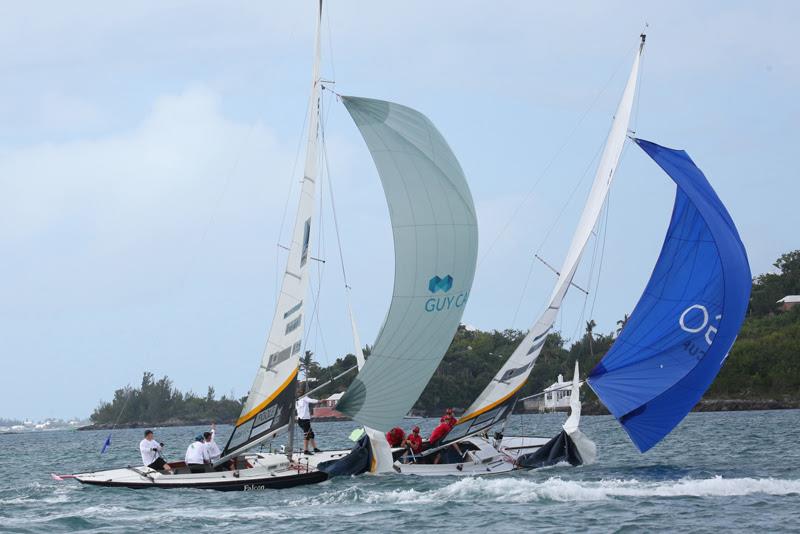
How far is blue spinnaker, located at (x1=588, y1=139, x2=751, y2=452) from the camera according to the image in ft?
82.5

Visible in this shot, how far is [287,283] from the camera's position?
2467cm

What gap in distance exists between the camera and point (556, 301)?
93.1 ft

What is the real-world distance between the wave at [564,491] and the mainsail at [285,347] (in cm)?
290

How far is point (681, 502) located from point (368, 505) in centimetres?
539

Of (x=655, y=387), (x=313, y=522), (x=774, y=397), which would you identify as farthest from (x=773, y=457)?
(x=774, y=397)

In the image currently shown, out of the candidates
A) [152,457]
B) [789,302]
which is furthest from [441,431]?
[789,302]

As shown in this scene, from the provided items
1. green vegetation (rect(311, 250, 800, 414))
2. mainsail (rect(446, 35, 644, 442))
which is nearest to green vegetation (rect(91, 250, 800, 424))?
green vegetation (rect(311, 250, 800, 414))

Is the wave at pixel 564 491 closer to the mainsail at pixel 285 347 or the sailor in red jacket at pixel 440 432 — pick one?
the mainsail at pixel 285 347

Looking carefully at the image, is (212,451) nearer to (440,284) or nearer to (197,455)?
(197,455)

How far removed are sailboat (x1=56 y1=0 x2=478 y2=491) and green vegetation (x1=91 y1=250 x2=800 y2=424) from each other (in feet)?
125

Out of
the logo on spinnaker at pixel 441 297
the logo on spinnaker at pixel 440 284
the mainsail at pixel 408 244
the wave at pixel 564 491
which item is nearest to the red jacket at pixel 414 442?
the mainsail at pixel 408 244

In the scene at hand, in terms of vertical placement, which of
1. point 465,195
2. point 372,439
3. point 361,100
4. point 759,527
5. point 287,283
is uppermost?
point 361,100

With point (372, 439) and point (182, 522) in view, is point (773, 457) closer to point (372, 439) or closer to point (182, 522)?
point (372, 439)

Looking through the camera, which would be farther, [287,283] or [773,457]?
[773,457]
